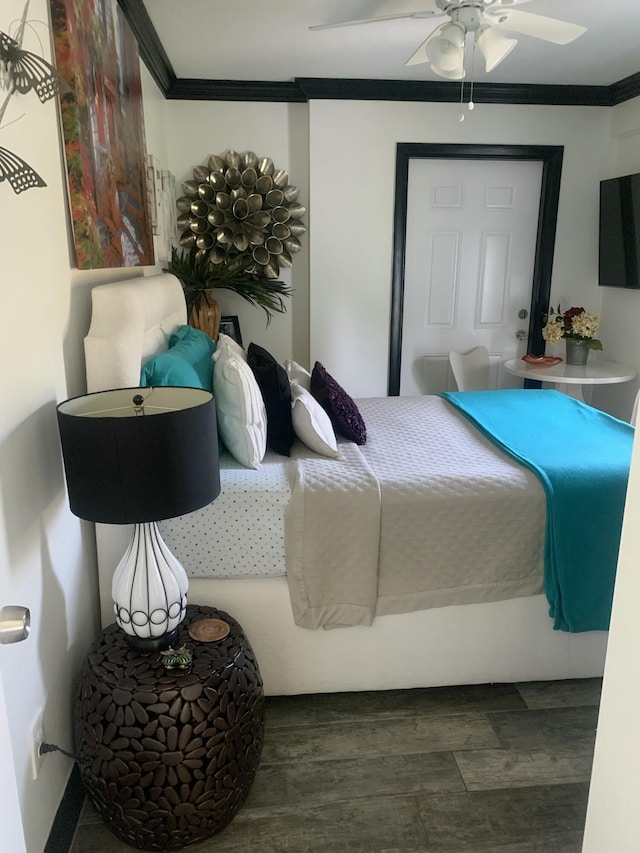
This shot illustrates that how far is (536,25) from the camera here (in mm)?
2512

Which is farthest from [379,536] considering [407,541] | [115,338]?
[115,338]

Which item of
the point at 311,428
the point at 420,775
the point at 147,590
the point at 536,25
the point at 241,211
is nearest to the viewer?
the point at 147,590

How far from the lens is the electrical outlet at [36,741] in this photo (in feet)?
4.66

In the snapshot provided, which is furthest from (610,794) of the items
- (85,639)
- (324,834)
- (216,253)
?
(216,253)

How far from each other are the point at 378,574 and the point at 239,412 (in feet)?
2.22

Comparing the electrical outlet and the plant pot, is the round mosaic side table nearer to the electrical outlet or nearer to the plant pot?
the electrical outlet

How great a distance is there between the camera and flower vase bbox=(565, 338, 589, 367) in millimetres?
4047

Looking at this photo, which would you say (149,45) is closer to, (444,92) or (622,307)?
(444,92)

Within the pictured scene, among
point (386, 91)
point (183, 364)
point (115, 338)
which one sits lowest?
point (183, 364)

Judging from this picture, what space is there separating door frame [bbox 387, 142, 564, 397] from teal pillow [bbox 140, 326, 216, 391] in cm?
188

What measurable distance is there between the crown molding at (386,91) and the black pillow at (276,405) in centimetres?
250

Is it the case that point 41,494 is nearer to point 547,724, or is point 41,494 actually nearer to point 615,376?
point 547,724

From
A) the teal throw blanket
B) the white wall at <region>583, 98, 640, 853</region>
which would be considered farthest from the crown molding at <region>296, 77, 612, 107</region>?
the white wall at <region>583, 98, 640, 853</region>

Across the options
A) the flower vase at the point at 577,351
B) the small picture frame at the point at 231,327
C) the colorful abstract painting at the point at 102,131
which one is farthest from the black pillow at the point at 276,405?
the flower vase at the point at 577,351
